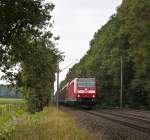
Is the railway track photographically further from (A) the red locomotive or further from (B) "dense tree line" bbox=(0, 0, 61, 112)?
(A) the red locomotive

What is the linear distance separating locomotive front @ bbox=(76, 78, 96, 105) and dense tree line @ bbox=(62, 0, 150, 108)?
10805mm

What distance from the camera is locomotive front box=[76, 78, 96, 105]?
62750 mm

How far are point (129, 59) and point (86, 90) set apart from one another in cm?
2581

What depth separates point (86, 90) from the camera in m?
63.3

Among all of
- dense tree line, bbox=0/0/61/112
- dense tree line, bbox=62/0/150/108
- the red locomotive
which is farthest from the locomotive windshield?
dense tree line, bbox=0/0/61/112

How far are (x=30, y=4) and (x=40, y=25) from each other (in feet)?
6.40

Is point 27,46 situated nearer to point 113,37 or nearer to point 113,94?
point 113,94

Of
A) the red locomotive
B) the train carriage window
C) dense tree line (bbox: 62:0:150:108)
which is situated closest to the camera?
the red locomotive

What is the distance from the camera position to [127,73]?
89375 mm

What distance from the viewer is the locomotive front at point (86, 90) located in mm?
62750

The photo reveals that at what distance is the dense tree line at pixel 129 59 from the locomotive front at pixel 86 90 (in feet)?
35.4

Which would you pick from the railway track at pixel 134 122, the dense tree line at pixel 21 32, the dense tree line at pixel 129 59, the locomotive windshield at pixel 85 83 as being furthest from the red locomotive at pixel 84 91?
the dense tree line at pixel 21 32

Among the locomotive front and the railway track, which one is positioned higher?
the locomotive front

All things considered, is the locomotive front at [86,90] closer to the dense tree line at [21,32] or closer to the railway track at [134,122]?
the railway track at [134,122]
